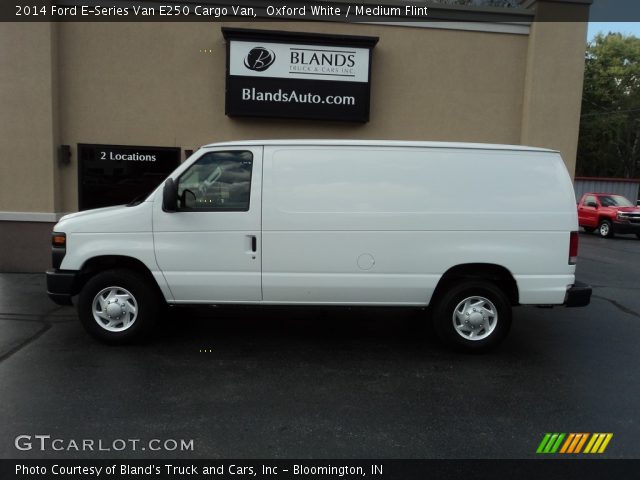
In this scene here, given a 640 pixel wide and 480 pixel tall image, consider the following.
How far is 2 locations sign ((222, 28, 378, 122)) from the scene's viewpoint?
28.9 ft

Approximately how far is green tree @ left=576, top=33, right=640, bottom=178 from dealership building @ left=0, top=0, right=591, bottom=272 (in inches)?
1442

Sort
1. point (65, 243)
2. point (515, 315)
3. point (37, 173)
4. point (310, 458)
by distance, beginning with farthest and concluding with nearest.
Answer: point (37, 173), point (515, 315), point (65, 243), point (310, 458)

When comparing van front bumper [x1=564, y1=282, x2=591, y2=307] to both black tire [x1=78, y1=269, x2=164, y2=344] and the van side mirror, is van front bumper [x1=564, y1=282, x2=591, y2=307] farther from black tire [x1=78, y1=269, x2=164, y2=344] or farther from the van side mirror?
black tire [x1=78, y1=269, x2=164, y2=344]

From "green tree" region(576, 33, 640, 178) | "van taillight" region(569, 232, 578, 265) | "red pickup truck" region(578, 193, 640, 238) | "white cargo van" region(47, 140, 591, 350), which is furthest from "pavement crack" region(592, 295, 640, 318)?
"green tree" region(576, 33, 640, 178)

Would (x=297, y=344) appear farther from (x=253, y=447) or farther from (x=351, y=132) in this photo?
(x=351, y=132)

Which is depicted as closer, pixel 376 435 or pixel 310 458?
pixel 310 458

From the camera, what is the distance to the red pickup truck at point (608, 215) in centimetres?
1916

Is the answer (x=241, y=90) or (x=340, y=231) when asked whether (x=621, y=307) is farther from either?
(x=241, y=90)

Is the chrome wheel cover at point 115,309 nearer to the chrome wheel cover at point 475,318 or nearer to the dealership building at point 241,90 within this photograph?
the chrome wheel cover at point 475,318

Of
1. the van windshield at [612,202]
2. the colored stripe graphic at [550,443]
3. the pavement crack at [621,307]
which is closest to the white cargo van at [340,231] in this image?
the colored stripe graphic at [550,443]

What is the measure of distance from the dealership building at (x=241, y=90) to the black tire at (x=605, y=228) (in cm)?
1225

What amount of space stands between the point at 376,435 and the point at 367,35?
7.44 meters

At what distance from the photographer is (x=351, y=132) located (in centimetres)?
927
